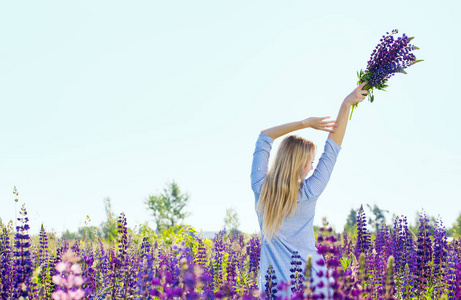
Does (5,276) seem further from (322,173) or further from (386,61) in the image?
(386,61)

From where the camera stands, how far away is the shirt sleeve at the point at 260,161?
4707 mm

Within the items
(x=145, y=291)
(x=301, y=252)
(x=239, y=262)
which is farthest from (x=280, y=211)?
(x=239, y=262)

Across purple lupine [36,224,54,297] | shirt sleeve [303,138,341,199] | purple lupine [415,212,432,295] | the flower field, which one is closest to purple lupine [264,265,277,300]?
the flower field

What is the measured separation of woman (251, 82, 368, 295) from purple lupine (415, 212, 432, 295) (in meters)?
1.71

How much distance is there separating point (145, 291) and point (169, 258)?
2532 millimetres

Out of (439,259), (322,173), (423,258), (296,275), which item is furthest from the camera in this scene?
(439,259)

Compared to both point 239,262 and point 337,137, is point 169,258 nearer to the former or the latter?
point 337,137

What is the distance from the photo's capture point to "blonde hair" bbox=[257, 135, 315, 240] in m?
4.27

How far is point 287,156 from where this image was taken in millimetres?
4453

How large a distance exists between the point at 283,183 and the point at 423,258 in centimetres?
231

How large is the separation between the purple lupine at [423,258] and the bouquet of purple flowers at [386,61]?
5.76 ft

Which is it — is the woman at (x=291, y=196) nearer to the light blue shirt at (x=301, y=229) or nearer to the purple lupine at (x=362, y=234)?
the light blue shirt at (x=301, y=229)

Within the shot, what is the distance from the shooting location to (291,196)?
4262mm

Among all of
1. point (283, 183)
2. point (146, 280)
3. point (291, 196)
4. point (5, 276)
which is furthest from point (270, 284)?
point (5, 276)
